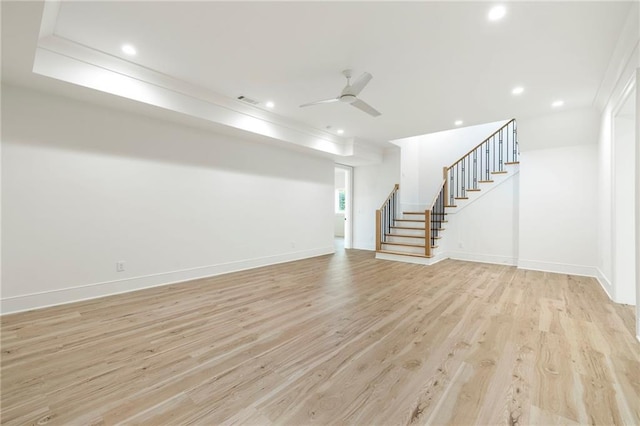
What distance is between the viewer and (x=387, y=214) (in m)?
7.43

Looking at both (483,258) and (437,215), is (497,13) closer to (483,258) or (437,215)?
(437,215)

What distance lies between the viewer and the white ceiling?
8.11 feet

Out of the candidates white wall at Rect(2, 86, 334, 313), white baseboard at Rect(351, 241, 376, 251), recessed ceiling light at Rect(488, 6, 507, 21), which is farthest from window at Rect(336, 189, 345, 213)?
recessed ceiling light at Rect(488, 6, 507, 21)

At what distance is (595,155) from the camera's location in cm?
490

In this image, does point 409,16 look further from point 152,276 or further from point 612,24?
point 152,276

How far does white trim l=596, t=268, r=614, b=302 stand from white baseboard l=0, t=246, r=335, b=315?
5.57 m

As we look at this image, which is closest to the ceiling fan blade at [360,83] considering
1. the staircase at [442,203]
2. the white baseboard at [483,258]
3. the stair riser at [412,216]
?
the staircase at [442,203]

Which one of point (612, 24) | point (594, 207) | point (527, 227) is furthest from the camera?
point (527, 227)

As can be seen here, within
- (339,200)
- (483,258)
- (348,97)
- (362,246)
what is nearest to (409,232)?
(362,246)

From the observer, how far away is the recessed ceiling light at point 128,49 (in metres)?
3.06

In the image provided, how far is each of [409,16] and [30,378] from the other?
4.20m

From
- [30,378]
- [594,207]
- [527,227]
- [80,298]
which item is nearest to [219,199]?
[80,298]

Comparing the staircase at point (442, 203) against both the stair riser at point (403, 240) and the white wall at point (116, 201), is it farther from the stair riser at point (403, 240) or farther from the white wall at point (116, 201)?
the white wall at point (116, 201)

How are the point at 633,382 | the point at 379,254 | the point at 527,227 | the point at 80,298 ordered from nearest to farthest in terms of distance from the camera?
the point at 633,382
the point at 80,298
the point at 527,227
the point at 379,254
